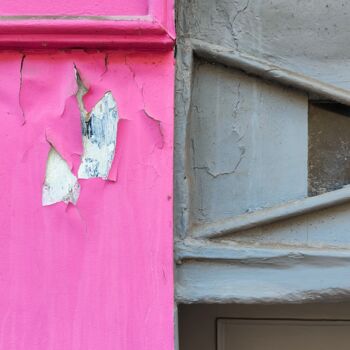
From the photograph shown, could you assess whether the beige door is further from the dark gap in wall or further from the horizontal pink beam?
the horizontal pink beam

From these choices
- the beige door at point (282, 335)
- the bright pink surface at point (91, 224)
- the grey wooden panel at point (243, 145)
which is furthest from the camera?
the beige door at point (282, 335)

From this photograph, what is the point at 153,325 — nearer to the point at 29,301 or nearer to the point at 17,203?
the point at 29,301

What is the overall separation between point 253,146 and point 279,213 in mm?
301

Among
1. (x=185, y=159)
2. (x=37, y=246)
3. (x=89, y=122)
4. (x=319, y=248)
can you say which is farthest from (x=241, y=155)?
(x=37, y=246)

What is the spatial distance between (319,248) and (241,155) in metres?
0.49

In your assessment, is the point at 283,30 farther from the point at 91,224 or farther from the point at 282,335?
the point at 282,335

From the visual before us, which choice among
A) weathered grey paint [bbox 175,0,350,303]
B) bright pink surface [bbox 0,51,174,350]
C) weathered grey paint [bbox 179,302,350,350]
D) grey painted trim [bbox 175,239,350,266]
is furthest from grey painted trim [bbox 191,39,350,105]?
weathered grey paint [bbox 179,302,350,350]

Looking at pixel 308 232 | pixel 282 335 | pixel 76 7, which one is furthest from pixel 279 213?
pixel 76 7

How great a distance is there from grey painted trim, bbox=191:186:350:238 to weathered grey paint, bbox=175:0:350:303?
26mm

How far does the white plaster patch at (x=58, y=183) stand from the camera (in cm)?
219

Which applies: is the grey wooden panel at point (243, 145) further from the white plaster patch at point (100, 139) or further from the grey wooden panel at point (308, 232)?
the white plaster patch at point (100, 139)

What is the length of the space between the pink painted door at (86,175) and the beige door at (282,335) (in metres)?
0.87

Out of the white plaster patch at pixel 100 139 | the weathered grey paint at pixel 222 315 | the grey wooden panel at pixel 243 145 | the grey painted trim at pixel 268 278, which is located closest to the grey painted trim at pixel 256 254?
the grey painted trim at pixel 268 278

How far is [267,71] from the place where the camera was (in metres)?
2.27
